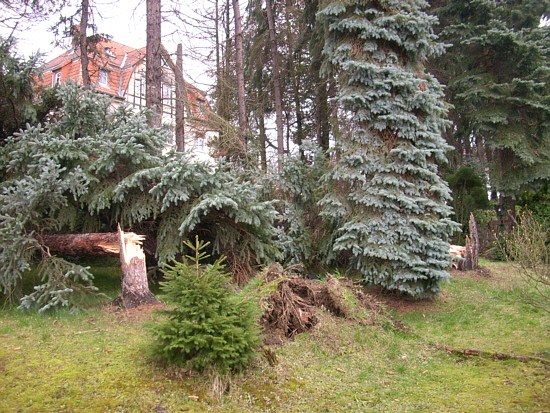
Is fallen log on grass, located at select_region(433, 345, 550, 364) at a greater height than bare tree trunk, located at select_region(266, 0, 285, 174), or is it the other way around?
bare tree trunk, located at select_region(266, 0, 285, 174)

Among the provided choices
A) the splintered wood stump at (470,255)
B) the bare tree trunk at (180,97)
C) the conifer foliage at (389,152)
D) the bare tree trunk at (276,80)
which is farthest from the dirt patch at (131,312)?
the bare tree trunk at (276,80)

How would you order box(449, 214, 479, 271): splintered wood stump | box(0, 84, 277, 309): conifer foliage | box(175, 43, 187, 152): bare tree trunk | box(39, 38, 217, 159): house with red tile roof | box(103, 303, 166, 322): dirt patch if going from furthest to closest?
box(175, 43, 187, 152): bare tree trunk < box(39, 38, 217, 159): house with red tile roof < box(449, 214, 479, 271): splintered wood stump < box(0, 84, 277, 309): conifer foliage < box(103, 303, 166, 322): dirt patch

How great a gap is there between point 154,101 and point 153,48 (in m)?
1.33

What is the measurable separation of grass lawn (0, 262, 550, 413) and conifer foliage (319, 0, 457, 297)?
150 centimetres

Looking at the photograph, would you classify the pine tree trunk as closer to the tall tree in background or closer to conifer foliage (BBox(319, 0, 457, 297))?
conifer foliage (BBox(319, 0, 457, 297))

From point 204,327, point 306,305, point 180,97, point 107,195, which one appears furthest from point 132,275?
point 180,97

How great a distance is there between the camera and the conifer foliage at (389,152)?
7875mm

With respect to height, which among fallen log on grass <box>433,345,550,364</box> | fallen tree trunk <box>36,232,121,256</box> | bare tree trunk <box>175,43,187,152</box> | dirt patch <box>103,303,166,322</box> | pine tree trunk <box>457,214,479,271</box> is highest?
bare tree trunk <box>175,43,187,152</box>

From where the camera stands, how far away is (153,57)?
33.9 ft

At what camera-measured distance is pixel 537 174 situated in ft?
42.6

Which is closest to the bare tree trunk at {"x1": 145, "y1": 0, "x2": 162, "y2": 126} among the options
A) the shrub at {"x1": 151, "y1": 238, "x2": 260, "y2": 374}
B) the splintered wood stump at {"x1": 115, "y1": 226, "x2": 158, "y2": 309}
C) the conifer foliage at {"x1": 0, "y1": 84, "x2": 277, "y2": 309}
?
the conifer foliage at {"x1": 0, "y1": 84, "x2": 277, "y2": 309}

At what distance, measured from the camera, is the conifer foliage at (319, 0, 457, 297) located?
310 inches

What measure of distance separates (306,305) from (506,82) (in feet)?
39.8

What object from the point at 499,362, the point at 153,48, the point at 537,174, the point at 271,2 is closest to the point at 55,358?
the point at 499,362
